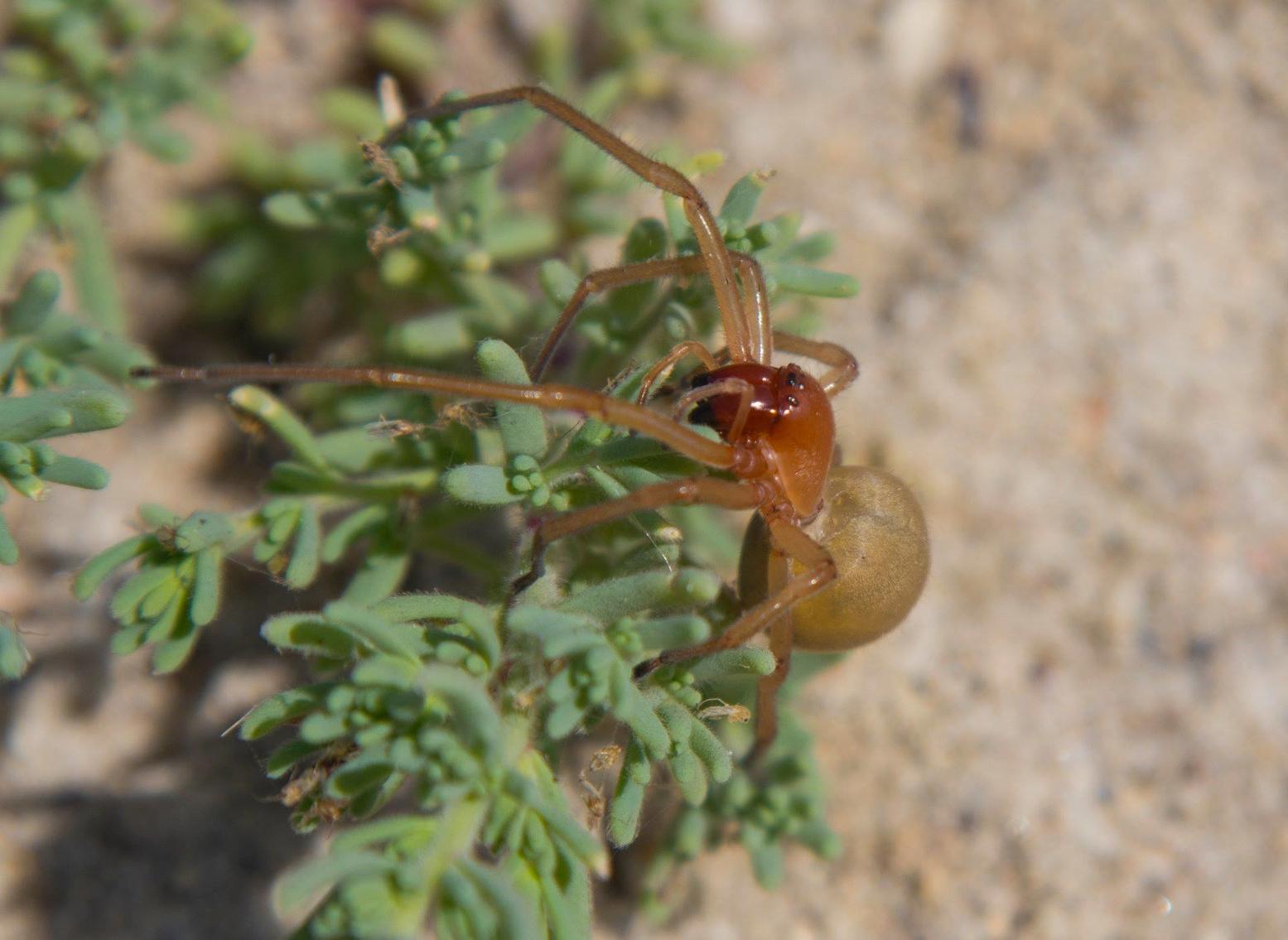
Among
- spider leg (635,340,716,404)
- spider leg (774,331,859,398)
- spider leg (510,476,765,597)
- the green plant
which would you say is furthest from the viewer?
spider leg (774,331,859,398)

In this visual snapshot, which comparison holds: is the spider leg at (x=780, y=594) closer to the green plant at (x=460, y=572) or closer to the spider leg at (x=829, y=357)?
the green plant at (x=460, y=572)

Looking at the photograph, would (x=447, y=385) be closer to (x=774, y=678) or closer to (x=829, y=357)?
(x=774, y=678)

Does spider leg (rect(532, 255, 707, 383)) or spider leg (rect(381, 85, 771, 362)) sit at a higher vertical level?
spider leg (rect(381, 85, 771, 362))

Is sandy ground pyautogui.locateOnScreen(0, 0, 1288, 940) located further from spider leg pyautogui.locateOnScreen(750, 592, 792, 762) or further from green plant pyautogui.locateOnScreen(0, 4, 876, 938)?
spider leg pyautogui.locateOnScreen(750, 592, 792, 762)

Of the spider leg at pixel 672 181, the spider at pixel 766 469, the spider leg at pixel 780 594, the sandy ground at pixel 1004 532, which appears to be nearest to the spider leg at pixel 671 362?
the spider at pixel 766 469

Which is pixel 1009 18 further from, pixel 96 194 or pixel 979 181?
pixel 96 194

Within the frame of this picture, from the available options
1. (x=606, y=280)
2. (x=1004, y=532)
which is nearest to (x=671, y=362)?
(x=606, y=280)

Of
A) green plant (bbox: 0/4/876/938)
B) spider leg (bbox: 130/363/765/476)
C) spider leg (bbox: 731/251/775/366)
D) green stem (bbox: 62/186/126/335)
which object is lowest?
green stem (bbox: 62/186/126/335)

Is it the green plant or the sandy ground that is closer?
the green plant

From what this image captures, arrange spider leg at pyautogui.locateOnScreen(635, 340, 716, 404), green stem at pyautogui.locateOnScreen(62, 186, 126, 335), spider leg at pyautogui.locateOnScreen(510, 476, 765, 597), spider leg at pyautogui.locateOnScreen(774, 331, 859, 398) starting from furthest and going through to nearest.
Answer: green stem at pyautogui.locateOnScreen(62, 186, 126, 335) → spider leg at pyautogui.locateOnScreen(774, 331, 859, 398) → spider leg at pyautogui.locateOnScreen(635, 340, 716, 404) → spider leg at pyautogui.locateOnScreen(510, 476, 765, 597)

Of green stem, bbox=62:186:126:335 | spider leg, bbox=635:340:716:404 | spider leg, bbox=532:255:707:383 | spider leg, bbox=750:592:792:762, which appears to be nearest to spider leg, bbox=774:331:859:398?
spider leg, bbox=635:340:716:404
